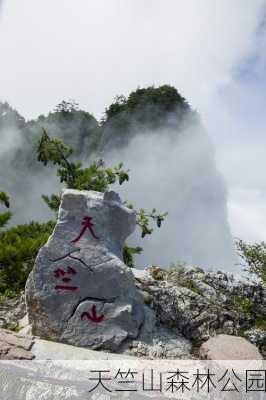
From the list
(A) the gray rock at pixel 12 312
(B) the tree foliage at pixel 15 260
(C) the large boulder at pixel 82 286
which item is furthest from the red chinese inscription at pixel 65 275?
(B) the tree foliage at pixel 15 260

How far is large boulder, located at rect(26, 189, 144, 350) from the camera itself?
7691mm

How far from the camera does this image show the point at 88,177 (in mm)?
17281

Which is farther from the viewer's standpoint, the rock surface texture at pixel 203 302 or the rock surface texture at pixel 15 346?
the rock surface texture at pixel 203 302

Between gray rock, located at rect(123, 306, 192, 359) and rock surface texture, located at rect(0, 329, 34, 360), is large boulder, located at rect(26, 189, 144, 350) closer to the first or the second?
gray rock, located at rect(123, 306, 192, 359)

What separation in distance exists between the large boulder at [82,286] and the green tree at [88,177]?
26.7 ft

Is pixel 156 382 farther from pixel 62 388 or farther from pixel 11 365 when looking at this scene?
pixel 11 365

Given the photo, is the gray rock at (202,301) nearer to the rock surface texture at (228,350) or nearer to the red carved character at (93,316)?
the rock surface texture at (228,350)

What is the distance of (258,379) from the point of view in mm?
6312

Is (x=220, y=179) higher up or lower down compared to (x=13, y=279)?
higher up

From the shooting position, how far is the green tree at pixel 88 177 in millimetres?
16734

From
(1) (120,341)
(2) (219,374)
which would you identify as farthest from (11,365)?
(2) (219,374)

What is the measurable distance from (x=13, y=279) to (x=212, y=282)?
6.05 metres

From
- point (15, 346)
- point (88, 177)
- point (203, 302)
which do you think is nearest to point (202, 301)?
point (203, 302)

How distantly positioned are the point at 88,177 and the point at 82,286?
31.9 ft
